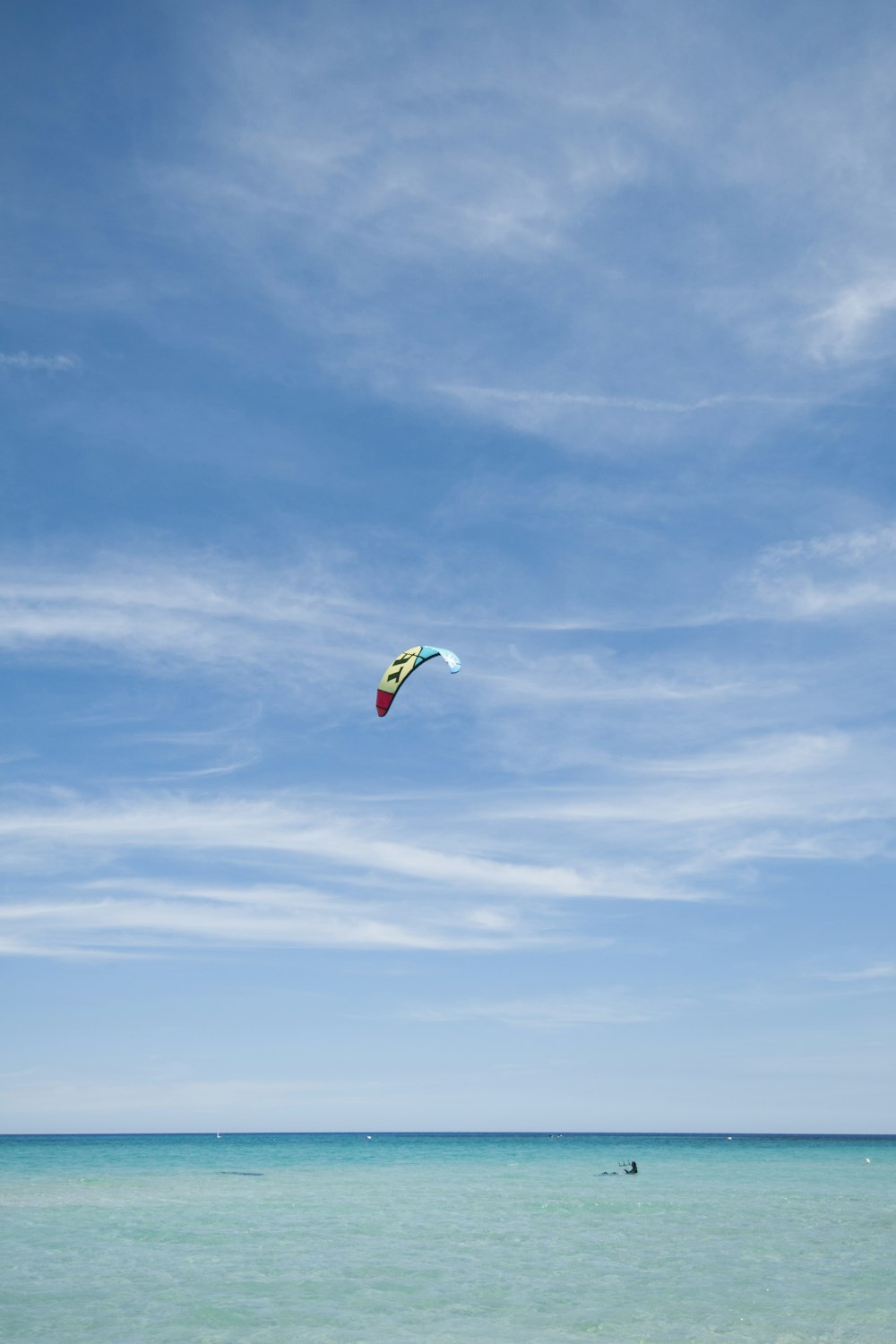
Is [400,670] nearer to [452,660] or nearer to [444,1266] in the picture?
[452,660]

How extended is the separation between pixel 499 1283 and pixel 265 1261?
4724 millimetres

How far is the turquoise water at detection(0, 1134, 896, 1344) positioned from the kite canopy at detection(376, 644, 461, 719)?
10.1 meters

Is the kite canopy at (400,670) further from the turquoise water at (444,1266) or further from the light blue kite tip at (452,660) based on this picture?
the turquoise water at (444,1266)

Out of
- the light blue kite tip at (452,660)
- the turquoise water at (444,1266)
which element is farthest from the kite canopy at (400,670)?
the turquoise water at (444,1266)

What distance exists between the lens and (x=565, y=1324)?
551 inches

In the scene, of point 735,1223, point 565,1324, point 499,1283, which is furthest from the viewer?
point 735,1223

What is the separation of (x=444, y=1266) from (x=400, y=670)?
432 inches

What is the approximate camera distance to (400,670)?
21203mm

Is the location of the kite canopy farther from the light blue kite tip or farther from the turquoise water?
the turquoise water

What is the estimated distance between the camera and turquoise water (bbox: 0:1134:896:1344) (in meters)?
13.8

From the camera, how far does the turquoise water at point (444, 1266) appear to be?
1382cm

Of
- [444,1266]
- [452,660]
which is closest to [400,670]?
[452,660]

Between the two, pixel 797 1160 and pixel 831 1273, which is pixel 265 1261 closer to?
pixel 831 1273

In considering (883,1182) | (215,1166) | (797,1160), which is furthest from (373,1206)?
(797,1160)
